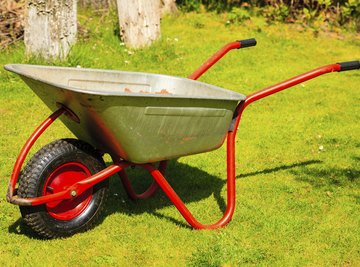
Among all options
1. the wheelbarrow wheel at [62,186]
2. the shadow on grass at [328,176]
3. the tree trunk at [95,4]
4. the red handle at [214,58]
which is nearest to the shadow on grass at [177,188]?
the shadow on grass at [328,176]

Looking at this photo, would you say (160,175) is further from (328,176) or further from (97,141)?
(328,176)

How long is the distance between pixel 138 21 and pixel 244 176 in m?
3.76

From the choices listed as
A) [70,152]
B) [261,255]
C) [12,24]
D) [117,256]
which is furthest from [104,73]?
[12,24]

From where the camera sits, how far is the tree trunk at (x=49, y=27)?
7258mm

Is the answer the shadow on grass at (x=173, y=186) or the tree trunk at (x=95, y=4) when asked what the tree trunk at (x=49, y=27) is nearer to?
the tree trunk at (x=95, y=4)

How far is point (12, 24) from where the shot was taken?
8156 millimetres

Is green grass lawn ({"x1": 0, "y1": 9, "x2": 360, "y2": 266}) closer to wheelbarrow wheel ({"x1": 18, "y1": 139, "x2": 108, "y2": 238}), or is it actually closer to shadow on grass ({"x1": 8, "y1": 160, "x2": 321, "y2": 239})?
shadow on grass ({"x1": 8, "y1": 160, "x2": 321, "y2": 239})

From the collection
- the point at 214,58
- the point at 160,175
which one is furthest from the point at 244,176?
the point at 160,175

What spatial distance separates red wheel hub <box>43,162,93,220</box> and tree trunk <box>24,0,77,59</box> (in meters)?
3.65

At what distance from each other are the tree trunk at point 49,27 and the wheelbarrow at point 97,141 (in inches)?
125

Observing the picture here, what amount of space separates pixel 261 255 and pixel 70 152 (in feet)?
4.31

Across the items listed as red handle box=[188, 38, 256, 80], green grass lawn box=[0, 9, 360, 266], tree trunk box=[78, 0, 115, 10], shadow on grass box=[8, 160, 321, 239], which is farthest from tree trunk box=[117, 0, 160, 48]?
red handle box=[188, 38, 256, 80]

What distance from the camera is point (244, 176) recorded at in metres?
5.24

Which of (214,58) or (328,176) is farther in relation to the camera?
(328,176)
